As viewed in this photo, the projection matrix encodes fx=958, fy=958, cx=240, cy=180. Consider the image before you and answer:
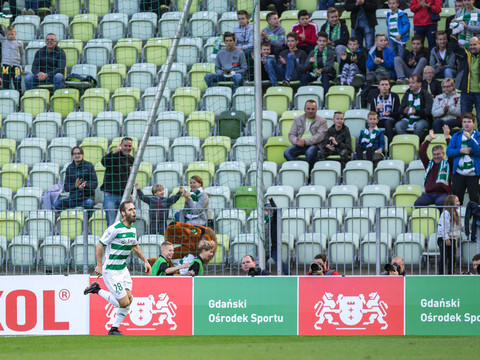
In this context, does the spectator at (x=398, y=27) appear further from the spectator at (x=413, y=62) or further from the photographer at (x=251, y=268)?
the photographer at (x=251, y=268)

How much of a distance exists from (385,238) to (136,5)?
9.56 m

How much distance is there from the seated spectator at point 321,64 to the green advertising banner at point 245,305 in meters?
5.73

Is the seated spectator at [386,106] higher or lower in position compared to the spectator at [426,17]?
lower

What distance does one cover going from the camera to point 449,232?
14.4m

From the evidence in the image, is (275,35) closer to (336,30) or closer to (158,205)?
(336,30)

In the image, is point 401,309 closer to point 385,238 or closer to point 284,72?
point 385,238

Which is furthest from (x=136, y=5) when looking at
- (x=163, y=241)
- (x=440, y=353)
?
(x=440, y=353)

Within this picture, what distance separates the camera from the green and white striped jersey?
13.1 m

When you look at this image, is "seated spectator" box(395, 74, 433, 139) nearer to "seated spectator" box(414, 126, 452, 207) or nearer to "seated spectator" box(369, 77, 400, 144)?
"seated spectator" box(369, 77, 400, 144)

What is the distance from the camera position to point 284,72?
19.2 meters

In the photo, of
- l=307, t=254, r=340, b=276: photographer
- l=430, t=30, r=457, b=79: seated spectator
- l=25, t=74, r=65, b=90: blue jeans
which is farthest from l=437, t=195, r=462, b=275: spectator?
l=25, t=74, r=65, b=90: blue jeans

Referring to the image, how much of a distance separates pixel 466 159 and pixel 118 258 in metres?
6.11

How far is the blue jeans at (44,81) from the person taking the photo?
20.0m

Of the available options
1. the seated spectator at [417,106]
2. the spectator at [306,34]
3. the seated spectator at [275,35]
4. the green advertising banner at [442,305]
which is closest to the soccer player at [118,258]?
the green advertising banner at [442,305]
